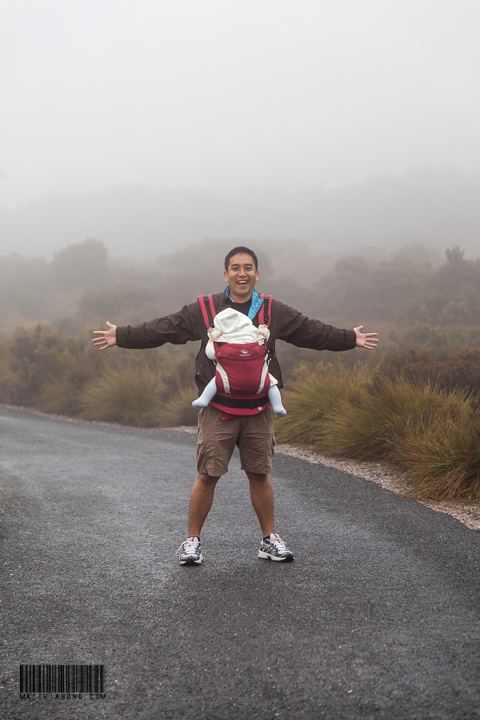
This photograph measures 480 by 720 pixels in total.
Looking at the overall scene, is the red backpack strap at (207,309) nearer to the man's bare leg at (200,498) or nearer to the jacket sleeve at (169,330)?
the jacket sleeve at (169,330)

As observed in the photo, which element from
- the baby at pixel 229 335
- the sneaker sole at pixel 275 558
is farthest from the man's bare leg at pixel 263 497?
the baby at pixel 229 335

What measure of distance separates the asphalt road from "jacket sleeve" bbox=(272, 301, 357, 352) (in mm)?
1342

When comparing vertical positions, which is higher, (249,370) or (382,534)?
(249,370)

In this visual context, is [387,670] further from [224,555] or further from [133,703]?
[224,555]

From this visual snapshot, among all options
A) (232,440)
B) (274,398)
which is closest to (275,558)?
(232,440)

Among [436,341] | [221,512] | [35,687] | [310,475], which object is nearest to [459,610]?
[35,687]

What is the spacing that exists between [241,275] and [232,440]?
3.12ft

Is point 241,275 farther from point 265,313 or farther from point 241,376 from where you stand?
point 241,376

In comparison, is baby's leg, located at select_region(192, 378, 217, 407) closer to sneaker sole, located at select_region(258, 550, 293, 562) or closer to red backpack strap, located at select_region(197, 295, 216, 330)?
red backpack strap, located at select_region(197, 295, 216, 330)

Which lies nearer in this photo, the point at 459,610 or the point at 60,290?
the point at 459,610

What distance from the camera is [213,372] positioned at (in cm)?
356

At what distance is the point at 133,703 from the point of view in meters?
2.34

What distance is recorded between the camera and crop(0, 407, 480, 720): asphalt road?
2363 millimetres

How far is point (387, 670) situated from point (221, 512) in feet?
9.00
